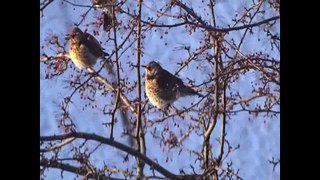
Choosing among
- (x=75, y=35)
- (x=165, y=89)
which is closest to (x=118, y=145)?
(x=165, y=89)

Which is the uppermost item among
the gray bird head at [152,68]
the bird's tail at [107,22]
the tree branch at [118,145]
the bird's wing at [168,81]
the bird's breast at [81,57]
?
the bird's tail at [107,22]

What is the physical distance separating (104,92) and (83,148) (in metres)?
0.15

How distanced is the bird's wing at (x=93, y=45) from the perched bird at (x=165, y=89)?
0.14m

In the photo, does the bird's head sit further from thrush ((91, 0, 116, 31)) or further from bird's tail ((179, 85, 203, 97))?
bird's tail ((179, 85, 203, 97))

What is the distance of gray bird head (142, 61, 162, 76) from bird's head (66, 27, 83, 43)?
0.60ft

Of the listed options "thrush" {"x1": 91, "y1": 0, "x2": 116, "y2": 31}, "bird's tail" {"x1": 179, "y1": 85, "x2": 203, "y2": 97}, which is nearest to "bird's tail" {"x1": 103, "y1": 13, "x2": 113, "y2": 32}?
"thrush" {"x1": 91, "y1": 0, "x2": 116, "y2": 31}

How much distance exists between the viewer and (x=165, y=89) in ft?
4.24

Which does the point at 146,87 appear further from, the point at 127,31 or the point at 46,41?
the point at 46,41

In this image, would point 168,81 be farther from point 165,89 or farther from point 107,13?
point 107,13

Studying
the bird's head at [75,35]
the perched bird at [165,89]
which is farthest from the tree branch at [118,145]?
the bird's head at [75,35]

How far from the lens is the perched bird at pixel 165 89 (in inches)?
50.3

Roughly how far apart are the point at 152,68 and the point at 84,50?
180 mm

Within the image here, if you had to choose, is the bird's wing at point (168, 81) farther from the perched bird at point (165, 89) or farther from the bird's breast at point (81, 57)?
the bird's breast at point (81, 57)
